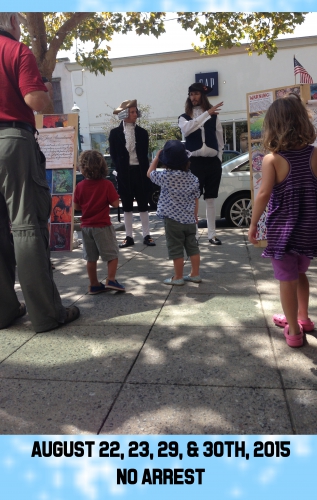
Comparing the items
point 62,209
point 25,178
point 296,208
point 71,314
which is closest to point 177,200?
point 71,314

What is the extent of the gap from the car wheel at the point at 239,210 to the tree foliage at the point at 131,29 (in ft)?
14.3

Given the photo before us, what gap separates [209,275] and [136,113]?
3058 mm

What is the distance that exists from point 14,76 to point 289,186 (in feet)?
6.79

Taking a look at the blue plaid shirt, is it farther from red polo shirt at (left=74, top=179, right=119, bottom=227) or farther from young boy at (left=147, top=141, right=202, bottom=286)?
red polo shirt at (left=74, top=179, right=119, bottom=227)

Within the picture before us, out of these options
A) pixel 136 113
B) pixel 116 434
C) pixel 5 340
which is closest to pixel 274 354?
pixel 116 434

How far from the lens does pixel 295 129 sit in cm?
286

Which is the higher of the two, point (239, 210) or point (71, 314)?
point (239, 210)

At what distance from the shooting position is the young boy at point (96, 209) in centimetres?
433

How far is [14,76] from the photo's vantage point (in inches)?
127

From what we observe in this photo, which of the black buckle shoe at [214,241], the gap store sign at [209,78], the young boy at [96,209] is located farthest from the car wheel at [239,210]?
the gap store sign at [209,78]

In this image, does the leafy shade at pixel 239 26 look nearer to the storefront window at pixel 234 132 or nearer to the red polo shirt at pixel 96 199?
the red polo shirt at pixel 96 199

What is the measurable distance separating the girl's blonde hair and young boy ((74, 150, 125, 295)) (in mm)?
1868

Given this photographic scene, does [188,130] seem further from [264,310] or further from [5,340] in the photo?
[5,340]

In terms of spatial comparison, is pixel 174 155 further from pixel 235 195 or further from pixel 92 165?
pixel 235 195
